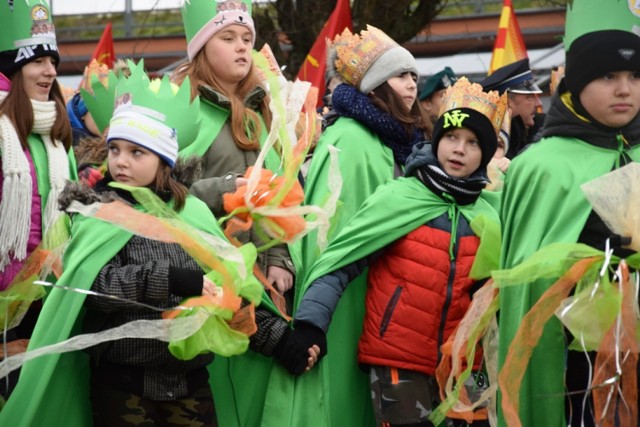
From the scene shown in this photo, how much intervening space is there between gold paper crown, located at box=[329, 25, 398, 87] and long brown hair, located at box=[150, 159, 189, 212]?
1830mm

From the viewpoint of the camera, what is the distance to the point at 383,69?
749cm

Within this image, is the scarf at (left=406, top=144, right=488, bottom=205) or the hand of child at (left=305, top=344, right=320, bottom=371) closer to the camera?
the hand of child at (left=305, top=344, right=320, bottom=371)

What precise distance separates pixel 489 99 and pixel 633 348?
1964mm

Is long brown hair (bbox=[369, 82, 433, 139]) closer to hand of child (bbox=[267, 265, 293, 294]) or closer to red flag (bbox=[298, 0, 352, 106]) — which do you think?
hand of child (bbox=[267, 265, 293, 294])

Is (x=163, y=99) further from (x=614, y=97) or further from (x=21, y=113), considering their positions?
(x=614, y=97)

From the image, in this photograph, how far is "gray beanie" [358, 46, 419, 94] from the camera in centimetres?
747

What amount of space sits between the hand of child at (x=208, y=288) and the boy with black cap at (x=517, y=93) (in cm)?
381

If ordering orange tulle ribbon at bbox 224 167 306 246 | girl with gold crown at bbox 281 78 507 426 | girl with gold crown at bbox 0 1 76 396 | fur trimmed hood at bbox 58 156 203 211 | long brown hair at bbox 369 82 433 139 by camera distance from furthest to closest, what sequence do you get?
long brown hair at bbox 369 82 433 139 < girl with gold crown at bbox 0 1 76 396 < girl with gold crown at bbox 281 78 507 426 < orange tulle ribbon at bbox 224 167 306 246 < fur trimmed hood at bbox 58 156 203 211

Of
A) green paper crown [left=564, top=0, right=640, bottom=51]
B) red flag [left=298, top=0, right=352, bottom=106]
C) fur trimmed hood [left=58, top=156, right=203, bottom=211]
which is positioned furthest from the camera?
red flag [left=298, top=0, right=352, bottom=106]

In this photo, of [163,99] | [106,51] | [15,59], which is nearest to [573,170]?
[163,99]

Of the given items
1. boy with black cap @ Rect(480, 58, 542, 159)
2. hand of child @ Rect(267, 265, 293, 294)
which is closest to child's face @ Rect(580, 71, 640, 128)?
hand of child @ Rect(267, 265, 293, 294)

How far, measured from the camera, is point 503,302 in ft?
18.8

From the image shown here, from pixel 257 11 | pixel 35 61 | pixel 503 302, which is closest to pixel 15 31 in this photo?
pixel 35 61

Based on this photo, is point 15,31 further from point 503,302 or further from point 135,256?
point 503,302
